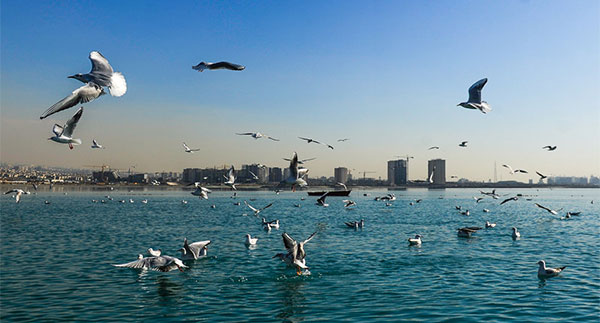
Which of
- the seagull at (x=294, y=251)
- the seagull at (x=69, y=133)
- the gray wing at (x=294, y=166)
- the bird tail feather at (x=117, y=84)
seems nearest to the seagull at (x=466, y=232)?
the seagull at (x=294, y=251)

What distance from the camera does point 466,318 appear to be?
40.1 ft

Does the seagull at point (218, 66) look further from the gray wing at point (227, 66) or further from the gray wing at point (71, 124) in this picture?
the gray wing at point (71, 124)

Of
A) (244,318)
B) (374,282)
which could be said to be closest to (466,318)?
(374,282)

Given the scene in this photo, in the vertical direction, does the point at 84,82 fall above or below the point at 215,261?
above

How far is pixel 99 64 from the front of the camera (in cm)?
956

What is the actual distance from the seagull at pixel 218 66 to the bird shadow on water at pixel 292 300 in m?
6.61

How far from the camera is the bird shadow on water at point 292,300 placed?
12.5 m

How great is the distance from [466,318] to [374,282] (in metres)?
4.46

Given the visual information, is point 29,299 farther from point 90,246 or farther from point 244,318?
point 90,246

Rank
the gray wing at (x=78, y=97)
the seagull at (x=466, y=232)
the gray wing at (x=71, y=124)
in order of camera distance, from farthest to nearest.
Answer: the seagull at (x=466, y=232)
the gray wing at (x=71, y=124)
the gray wing at (x=78, y=97)

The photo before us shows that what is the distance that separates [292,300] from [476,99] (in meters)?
9.75

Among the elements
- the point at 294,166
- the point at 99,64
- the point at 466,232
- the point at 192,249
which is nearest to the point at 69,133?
the point at 99,64

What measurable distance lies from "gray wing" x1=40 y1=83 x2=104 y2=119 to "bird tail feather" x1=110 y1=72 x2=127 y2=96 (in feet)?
0.72

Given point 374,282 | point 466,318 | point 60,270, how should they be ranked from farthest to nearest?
point 60,270
point 374,282
point 466,318
